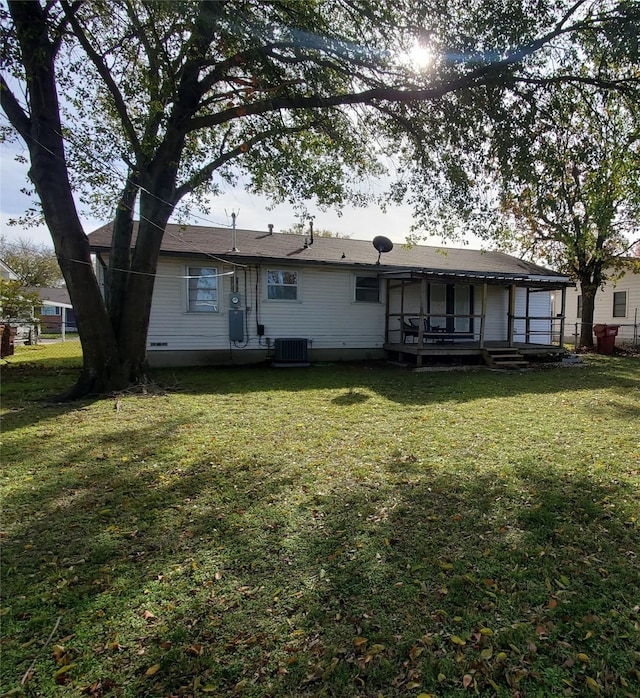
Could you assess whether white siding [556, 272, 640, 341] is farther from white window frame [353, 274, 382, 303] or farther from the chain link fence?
the chain link fence

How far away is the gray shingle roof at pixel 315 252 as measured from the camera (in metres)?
11.4

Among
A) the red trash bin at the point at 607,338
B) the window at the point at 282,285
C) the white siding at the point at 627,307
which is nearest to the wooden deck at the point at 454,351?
the window at the point at 282,285

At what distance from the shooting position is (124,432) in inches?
207

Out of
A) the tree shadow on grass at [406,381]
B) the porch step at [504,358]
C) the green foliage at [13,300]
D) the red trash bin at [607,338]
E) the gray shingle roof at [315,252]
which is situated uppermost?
the gray shingle roof at [315,252]

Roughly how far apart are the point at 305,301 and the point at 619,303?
17554 mm

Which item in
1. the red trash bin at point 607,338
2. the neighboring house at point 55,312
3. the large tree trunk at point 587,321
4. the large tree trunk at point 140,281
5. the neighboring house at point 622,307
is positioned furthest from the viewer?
the neighboring house at point 55,312

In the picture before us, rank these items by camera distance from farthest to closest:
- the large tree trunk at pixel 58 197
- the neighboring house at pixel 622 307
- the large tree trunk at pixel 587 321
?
the neighboring house at pixel 622 307 < the large tree trunk at pixel 587 321 < the large tree trunk at pixel 58 197

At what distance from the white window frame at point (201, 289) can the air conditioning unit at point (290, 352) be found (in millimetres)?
2081

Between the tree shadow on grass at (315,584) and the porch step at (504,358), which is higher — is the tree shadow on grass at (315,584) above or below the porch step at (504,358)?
below

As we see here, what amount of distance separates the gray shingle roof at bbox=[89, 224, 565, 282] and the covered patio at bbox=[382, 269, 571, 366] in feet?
2.27

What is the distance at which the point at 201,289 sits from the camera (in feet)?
37.9

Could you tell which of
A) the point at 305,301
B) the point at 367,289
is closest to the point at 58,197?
the point at 305,301

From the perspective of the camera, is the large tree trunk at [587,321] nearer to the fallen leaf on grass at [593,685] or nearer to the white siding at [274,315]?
the white siding at [274,315]

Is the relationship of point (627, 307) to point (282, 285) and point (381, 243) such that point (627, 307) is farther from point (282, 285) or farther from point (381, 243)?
point (282, 285)
